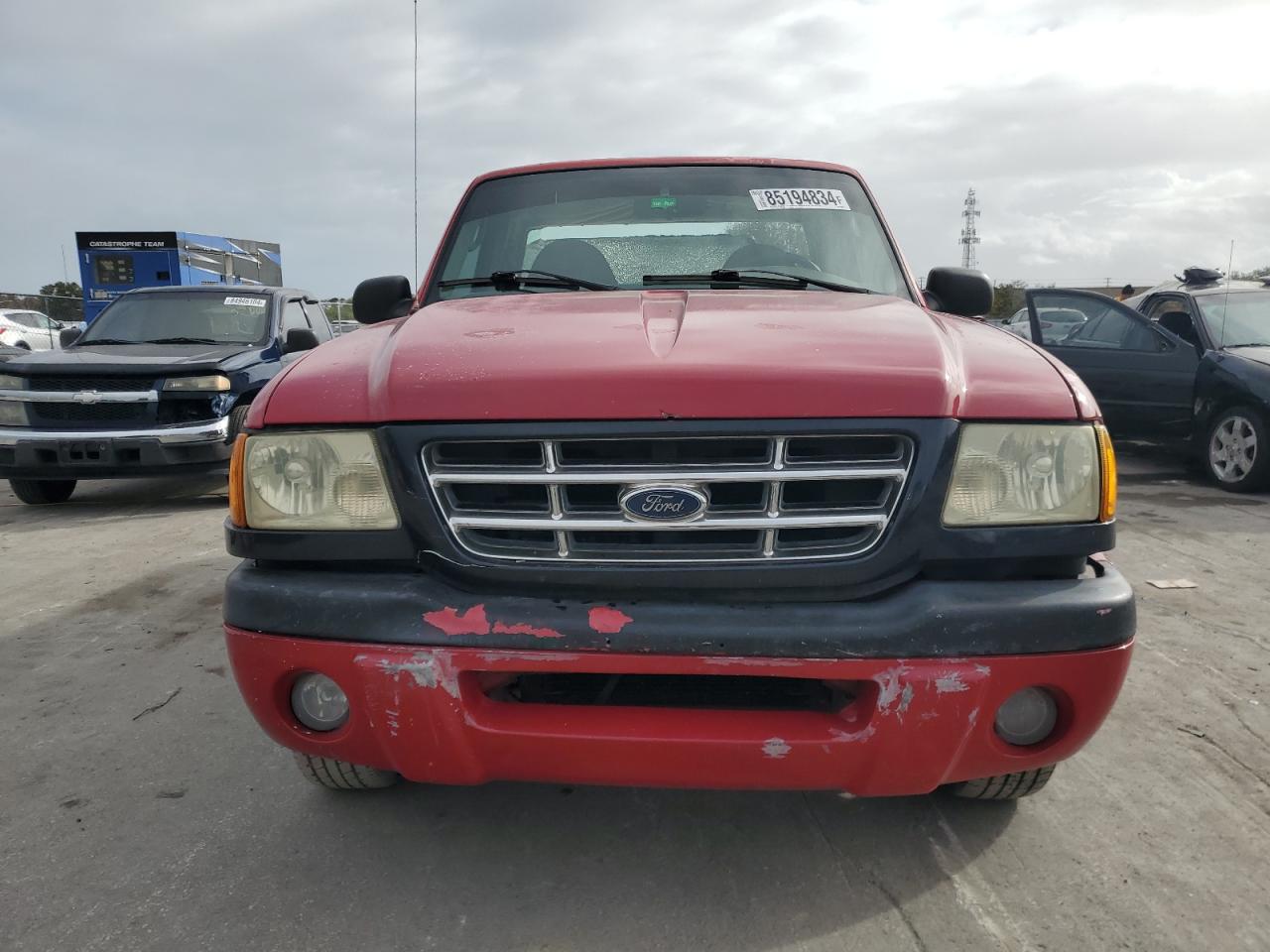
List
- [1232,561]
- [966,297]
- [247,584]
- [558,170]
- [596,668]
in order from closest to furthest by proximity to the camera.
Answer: [596,668]
[247,584]
[966,297]
[558,170]
[1232,561]

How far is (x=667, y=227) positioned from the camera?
3244mm

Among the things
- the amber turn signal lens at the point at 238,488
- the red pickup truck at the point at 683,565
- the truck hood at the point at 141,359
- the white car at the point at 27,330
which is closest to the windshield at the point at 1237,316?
the red pickup truck at the point at 683,565

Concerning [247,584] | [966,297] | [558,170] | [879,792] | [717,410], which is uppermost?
[558,170]

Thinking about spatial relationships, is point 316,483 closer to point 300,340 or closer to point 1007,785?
point 1007,785

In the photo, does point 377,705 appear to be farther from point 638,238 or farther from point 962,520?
point 638,238

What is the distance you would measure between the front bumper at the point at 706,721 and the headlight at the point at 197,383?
206 inches

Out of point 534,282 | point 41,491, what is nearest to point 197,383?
point 41,491

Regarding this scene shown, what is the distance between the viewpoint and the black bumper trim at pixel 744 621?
1762mm

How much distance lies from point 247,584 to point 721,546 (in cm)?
97

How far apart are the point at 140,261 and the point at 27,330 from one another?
14.8ft

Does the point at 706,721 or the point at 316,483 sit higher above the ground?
the point at 316,483

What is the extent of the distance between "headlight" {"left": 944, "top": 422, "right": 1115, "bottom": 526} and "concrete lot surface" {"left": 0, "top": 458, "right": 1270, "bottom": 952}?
0.83m

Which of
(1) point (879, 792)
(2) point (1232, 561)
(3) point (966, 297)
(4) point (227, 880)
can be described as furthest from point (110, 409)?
(2) point (1232, 561)

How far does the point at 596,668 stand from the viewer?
5.86ft
